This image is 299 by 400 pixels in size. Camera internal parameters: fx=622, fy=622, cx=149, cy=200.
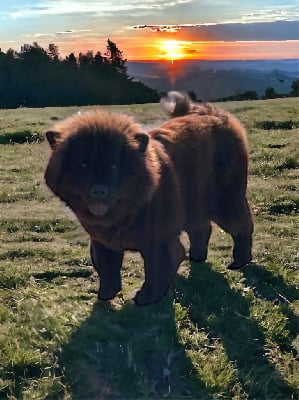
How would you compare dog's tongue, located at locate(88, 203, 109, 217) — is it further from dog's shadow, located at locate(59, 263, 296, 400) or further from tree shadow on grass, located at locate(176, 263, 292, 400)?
tree shadow on grass, located at locate(176, 263, 292, 400)

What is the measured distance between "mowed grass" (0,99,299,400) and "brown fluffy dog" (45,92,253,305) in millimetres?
310

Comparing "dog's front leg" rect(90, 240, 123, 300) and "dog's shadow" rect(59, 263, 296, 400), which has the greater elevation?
"dog's front leg" rect(90, 240, 123, 300)

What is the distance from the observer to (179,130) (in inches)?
211

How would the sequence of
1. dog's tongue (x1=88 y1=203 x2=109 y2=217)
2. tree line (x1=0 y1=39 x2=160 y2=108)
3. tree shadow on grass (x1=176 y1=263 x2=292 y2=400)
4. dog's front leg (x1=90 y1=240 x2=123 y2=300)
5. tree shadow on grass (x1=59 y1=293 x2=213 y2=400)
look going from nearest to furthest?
tree shadow on grass (x1=59 y1=293 x2=213 y2=400) → tree shadow on grass (x1=176 y1=263 x2=292 y2=400) → dog's tongue (x1=88 y1=203 x2=109 y2=217) → dog's front leg (x1=90 y1=240 x2=123 y2=300) → tree line (x1=0 y1=39 x2=160 y2=108)

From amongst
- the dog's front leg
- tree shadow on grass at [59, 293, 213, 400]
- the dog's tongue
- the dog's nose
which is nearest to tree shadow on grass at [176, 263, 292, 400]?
tree shadow on grass at [59, 293, 213, 400]

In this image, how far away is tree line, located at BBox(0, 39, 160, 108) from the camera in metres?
28.8

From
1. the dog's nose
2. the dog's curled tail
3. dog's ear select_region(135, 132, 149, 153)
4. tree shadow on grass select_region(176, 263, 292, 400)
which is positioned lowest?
tree shadow on grass select_region(176, 263, 292, 400)

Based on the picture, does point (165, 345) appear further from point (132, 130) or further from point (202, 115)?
point (202, 115)

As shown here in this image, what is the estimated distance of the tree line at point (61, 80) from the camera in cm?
2877

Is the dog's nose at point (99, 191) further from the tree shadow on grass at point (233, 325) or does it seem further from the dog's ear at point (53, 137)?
the tree shadow on grass at point (233, 325)

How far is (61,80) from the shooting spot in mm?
32344

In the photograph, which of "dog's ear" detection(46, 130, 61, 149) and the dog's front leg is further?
the dog's front leg

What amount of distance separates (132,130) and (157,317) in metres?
1.40

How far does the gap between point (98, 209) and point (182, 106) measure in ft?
6.84
